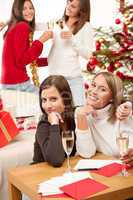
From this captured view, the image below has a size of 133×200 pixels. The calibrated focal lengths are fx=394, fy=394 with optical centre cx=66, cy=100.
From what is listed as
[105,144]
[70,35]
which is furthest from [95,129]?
[70,35]

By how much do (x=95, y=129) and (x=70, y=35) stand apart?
144 centimetres

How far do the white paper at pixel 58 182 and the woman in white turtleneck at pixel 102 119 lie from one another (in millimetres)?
311

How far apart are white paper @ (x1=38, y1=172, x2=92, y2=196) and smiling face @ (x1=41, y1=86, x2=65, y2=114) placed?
44cm

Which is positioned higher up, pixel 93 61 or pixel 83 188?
pixel 93 61

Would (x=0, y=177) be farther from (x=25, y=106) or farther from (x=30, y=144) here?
(x=25, y=106)

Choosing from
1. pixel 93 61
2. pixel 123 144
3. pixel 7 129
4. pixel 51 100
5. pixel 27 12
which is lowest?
pixel 7 129

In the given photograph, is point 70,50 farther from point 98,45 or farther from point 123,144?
point 123,144

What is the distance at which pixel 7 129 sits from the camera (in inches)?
100

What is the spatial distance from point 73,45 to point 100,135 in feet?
4.92

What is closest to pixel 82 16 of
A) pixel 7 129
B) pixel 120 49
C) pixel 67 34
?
pixel 67 34

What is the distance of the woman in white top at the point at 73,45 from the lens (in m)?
3.40

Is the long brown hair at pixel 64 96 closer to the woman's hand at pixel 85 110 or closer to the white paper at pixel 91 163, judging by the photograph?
the woman's hand at pixel 85 110

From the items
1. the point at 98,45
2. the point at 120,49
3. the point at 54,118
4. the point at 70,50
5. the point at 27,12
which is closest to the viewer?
the point at 54,118

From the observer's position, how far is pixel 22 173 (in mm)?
1709
